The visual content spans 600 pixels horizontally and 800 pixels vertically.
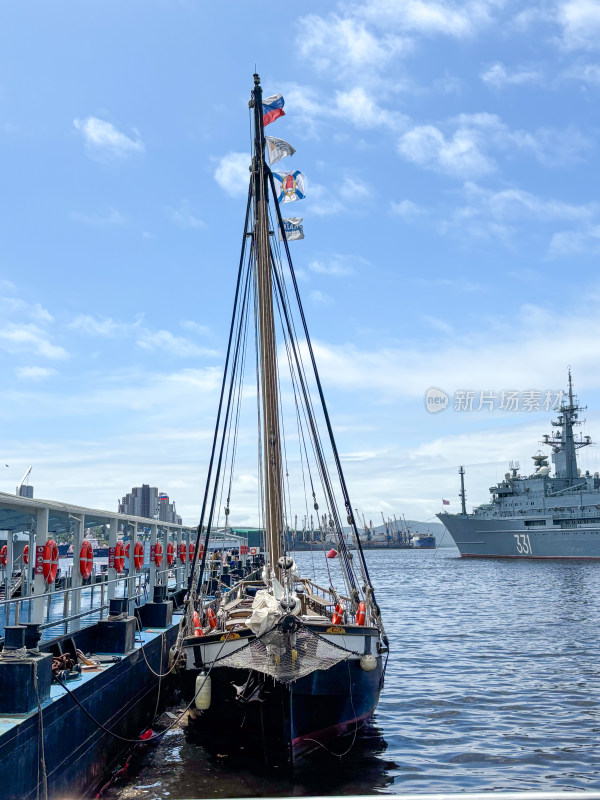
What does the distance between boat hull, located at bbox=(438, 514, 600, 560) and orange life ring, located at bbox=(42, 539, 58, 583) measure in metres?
85.2

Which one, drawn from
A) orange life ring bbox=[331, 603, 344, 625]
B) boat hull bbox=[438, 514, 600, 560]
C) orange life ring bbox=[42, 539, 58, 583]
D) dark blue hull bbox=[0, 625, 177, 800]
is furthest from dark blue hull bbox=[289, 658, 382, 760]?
boat hull bbox=[438, 514, 600, 560]

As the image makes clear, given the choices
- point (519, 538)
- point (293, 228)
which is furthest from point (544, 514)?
point (293, 228)

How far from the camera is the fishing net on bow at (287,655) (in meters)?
11.9

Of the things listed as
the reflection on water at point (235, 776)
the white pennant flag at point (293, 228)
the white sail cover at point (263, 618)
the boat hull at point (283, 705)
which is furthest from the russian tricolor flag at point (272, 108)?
the reflection on water at point (235, 776)

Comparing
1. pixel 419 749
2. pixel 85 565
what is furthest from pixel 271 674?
pixel 85 565

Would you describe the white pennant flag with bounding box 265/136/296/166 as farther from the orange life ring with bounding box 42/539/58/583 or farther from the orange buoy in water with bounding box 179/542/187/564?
the orange buoy in water with bounding box 179/542/187/564

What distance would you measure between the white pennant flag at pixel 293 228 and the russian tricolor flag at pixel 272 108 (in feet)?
10.2

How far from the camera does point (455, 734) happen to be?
15.7 meters

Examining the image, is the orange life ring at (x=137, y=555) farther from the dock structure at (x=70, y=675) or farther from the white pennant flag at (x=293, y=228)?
the white pennant flag at (x=293, y=228)

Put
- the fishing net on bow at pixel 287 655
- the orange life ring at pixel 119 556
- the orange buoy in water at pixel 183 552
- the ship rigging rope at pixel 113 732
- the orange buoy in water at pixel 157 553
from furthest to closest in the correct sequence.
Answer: the orange buoy in water at pixel 183 552
the orange buoy in water at pixel 157 553
the orange life ring at pixel 119 556
the fishing net on bow at pixel 287 655
the ship rigging rope at pixel 113 732

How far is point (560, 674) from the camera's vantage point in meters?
21.7

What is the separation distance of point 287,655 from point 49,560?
19.0 ft

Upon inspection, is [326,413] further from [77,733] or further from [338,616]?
[77,733]

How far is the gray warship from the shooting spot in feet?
292
